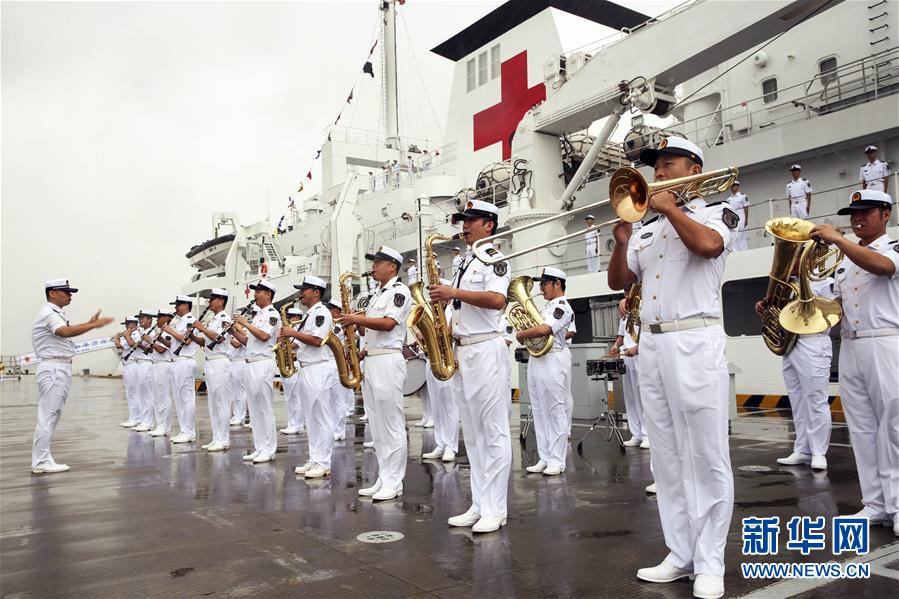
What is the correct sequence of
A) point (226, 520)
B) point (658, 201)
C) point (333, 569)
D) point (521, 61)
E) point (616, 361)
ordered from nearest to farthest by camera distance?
1. point (658, 201)
2. point (333, 569)
3. point (226, 520)
4. point (616, 361)
5. point (521, 61)

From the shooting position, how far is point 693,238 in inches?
133

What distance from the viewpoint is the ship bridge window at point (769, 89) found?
51.4ft

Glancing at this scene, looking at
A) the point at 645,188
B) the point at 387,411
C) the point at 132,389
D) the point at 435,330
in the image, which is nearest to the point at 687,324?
the point at 645,188

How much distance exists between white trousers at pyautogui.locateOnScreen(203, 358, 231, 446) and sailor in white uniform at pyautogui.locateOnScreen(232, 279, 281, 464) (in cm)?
148

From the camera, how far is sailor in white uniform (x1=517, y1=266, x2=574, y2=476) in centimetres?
741

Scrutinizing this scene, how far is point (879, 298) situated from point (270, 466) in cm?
695

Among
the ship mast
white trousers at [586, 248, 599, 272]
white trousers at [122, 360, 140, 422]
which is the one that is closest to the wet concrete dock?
white trousers at [122, 360, 140, 422]

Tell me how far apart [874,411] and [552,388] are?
3593 millimetres

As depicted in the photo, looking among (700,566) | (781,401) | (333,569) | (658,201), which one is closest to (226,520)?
(333,569)

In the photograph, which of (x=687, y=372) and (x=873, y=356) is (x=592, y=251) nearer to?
(x=873, y=356)

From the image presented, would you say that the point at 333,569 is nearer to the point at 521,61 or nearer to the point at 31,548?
the point at 31,548

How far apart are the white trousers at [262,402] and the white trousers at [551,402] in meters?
3.51

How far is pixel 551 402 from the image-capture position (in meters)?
7.79

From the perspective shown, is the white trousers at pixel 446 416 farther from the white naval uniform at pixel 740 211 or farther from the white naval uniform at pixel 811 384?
the white naval uniform at pixel 740 211
